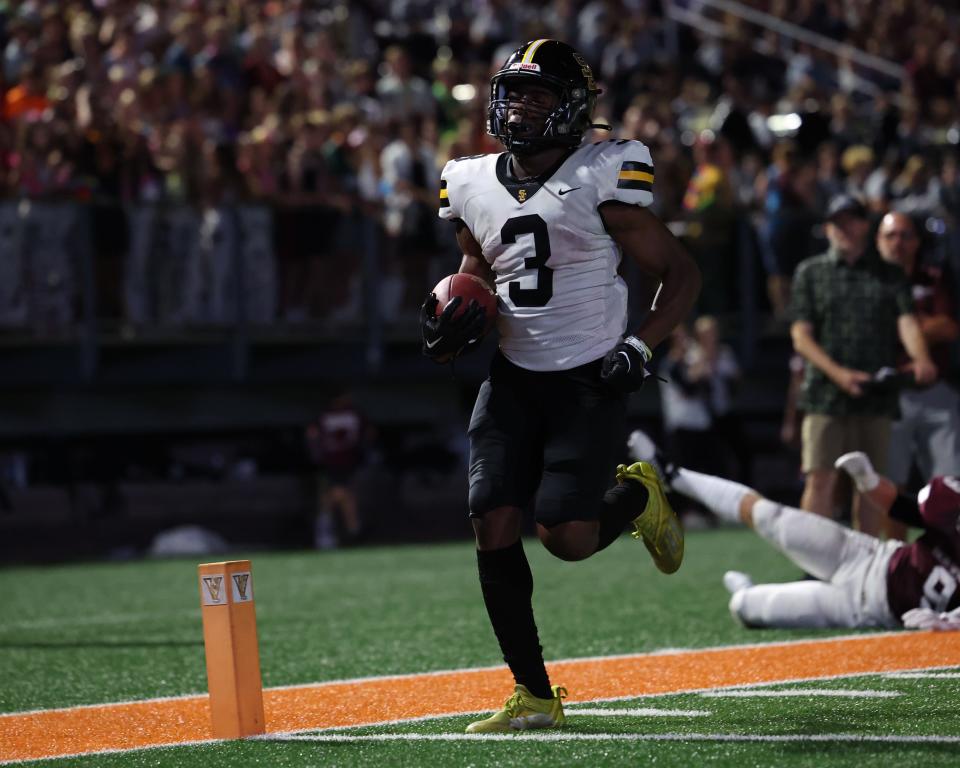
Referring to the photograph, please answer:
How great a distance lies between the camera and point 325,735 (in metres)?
5.41

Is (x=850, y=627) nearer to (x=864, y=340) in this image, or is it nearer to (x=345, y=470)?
(x=864, y=340)

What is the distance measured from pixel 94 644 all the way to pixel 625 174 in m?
4.30

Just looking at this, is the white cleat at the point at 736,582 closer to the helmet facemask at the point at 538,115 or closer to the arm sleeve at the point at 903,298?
the arm sleeve at the point at 903,298

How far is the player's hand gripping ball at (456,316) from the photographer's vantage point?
530cm

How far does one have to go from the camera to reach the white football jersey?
534 centimetres

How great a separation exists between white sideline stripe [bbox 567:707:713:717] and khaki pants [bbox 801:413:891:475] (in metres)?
3.13

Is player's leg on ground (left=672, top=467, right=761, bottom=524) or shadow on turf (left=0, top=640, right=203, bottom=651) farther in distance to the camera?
shadow on turf (left=0, top=640, right=203, bottom=651)

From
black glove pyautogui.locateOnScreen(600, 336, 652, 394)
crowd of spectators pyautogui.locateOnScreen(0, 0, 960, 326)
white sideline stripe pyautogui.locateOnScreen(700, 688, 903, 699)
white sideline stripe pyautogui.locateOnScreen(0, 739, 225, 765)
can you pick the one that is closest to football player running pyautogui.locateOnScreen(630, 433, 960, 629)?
white sideline stripe pyautogui.locateOnScreen(700, 688, 903, 699)

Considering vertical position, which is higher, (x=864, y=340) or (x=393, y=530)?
(x=864, y=340)

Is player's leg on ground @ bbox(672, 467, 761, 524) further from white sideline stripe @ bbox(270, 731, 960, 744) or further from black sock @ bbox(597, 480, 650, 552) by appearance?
white sideline stripe @ bbox(270, 731, 960, 744)

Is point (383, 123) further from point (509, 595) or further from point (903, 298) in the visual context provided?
point (509, 595)

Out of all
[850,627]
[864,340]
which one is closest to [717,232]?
[864,340]

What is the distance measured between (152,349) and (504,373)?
9.42 m

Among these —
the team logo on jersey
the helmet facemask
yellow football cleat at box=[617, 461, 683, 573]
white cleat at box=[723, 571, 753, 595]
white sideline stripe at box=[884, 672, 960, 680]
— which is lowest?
white sideline stripe at box=[884, 672, 960, 680]
